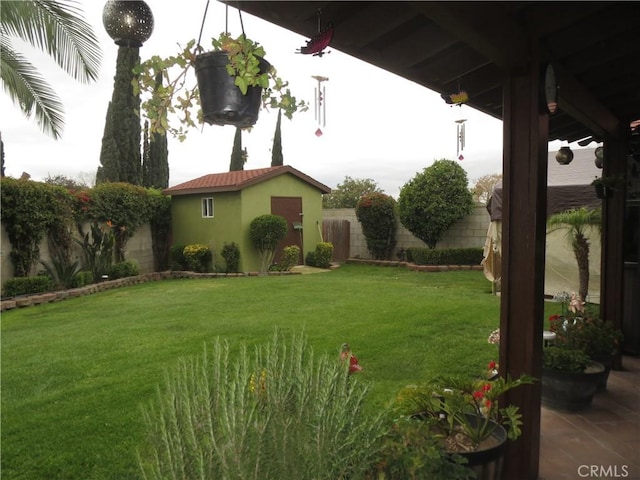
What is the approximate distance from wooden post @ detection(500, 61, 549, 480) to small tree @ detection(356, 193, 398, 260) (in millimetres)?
11482

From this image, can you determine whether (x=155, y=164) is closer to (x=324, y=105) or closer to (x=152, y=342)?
(x=152, y=342)

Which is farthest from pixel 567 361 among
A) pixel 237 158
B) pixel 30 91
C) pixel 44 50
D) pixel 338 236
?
pixel 237 158

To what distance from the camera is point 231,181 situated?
12812 millimetres

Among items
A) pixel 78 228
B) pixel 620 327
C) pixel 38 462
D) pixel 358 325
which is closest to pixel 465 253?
pixel 358 325

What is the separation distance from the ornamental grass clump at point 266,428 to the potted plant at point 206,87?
103cm

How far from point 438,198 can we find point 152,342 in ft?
30.0

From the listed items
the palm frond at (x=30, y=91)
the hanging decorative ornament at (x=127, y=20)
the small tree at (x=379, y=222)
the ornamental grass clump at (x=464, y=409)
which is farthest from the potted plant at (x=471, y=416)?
the small tree at (x=379, y=222)

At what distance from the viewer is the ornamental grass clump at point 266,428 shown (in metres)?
1.27

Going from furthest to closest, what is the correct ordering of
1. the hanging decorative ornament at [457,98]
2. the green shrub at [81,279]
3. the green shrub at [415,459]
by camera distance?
the green shrub at [81,279] → the hanging decorative ornament at [457,98] → the green shrub at [415,459]

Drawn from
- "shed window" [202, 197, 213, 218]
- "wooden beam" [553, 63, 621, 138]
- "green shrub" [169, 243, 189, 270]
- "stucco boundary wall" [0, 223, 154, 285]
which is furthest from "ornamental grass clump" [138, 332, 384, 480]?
"shed window" [202, 197, 213, 218]

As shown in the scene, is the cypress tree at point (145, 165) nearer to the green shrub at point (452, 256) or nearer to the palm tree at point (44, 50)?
the green shrub at point (452, 256)

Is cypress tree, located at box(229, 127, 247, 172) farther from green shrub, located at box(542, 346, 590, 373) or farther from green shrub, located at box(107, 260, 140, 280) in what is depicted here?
green shrub, located at box(542, 346, 590, 373)

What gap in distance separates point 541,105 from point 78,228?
10.6 metres

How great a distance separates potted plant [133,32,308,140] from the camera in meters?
1.79
